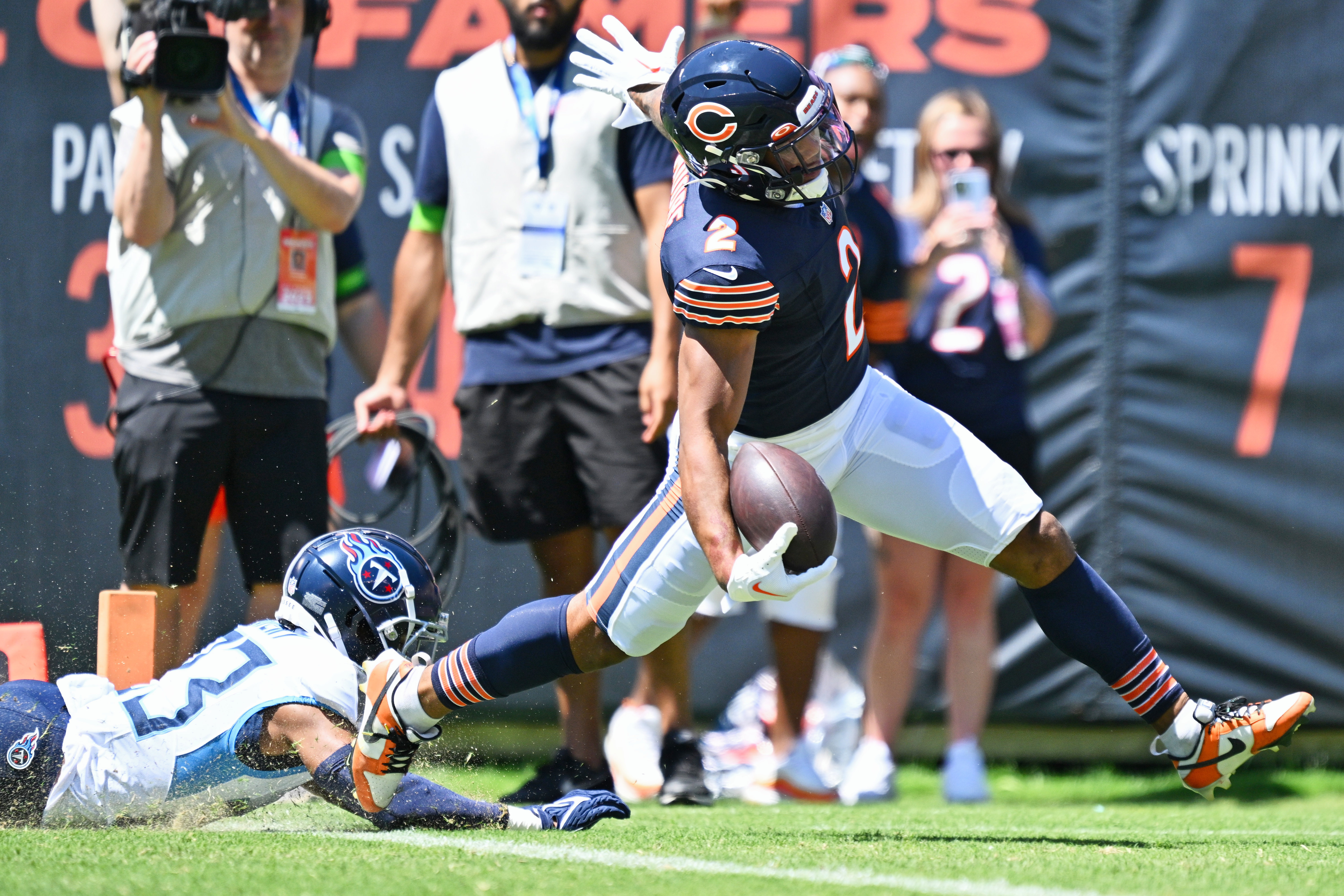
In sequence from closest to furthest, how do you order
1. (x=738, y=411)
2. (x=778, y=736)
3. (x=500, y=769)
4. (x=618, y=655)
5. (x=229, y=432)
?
(x=738, y=411), (x=618, y=655), (x=229, y=432), (x=778, y=736), (x=500, y=769)

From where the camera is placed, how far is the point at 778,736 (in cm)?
491

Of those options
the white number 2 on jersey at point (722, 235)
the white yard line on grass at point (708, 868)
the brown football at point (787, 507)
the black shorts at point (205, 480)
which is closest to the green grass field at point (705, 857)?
the white yard line on grass at point (708, 868)

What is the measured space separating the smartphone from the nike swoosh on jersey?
7.11ft

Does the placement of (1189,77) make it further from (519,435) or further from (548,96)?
(519,435)

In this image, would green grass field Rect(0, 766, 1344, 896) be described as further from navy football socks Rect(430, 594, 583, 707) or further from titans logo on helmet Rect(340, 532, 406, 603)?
titans logo on helmet Rect(340, 532, 406, 603)

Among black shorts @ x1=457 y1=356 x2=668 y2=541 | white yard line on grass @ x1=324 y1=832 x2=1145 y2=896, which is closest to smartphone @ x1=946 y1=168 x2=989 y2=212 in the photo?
black shorts @ x1=457 y1=356 x2=668 y2=541

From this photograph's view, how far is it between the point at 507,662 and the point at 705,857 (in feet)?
2.05

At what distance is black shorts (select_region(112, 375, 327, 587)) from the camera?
4.27 metres

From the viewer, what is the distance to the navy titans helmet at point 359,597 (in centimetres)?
349

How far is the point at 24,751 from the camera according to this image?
10.6ft

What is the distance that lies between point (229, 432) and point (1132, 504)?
3174 millimetres

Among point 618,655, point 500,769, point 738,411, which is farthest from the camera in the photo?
point 500,769

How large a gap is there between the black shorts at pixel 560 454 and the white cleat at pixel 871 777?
121 cm

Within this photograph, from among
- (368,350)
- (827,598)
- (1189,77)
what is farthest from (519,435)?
(1189,77)
